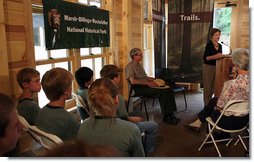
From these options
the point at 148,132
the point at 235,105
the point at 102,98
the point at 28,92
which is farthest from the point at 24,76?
the point at 235,105

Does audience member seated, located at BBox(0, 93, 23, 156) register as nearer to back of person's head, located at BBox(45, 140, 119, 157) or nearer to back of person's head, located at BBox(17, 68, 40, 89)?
back of person's head, located at BBox(45, 140, 119, 157)

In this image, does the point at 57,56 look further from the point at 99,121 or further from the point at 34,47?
the point at 99,121

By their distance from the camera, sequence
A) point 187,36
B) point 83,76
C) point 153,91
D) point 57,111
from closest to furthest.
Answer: point 57,111 → point 83,76 → point 153,91 → point 187,36

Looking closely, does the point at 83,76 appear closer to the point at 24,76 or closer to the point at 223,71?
the point at 24,76

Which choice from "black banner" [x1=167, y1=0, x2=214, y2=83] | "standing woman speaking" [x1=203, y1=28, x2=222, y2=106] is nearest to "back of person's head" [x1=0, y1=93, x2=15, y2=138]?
"standing woman speaking" [x1=203, y1=28, x2=222, y2=106]

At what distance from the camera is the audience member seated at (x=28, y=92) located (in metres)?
1.81

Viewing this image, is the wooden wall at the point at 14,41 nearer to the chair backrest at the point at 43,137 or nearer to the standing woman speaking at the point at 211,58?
the chair backrest at the point at 43,137

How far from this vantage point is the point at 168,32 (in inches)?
203

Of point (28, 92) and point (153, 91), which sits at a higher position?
point (28, 92)

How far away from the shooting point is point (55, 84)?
5.28 feet

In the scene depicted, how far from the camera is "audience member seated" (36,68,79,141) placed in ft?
5.04

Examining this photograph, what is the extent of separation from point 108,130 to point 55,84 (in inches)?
19.9

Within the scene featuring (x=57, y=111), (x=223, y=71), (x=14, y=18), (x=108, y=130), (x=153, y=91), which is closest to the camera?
(x=108, y=130)

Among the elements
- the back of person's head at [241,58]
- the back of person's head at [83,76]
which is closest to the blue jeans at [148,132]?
the back of person's head at [83,76]
